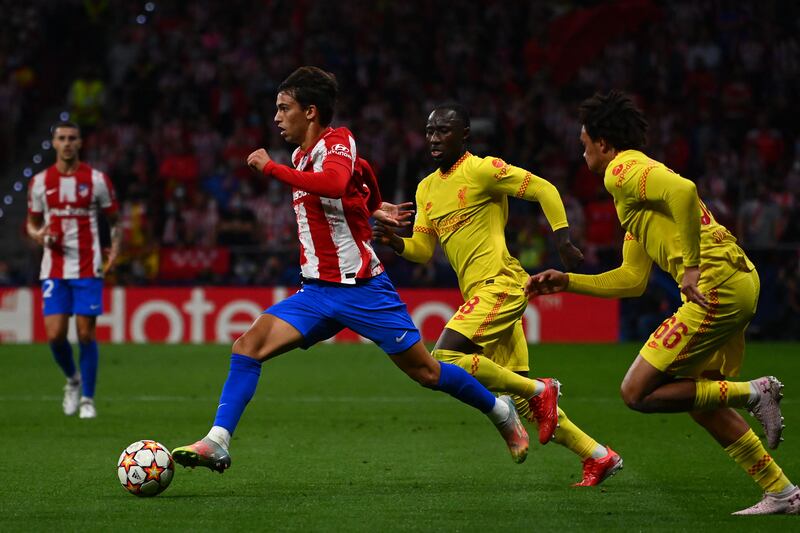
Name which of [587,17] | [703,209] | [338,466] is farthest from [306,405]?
[587,17]

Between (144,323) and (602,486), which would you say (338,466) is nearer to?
(602,486)

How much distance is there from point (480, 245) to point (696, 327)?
2.12 m

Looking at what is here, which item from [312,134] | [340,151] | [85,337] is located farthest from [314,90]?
[85,337]

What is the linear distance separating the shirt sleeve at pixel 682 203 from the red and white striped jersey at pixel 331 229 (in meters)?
1.60

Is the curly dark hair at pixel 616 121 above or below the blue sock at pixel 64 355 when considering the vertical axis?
above

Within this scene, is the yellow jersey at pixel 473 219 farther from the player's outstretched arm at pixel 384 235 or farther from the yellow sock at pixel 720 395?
the yellow sock at pixel 720 395

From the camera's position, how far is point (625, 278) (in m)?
6.84

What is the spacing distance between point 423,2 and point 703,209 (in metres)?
18.5

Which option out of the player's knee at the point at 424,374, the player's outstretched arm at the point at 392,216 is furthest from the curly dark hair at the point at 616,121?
the player's knee at the point at 424,374

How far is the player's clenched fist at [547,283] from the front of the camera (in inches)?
260

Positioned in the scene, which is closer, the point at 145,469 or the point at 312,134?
the point at 145,469

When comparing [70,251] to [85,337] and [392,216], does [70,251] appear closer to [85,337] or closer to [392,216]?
[85,337]

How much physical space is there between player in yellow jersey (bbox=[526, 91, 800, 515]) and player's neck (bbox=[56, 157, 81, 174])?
241 inches

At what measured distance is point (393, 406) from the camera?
1195cm
